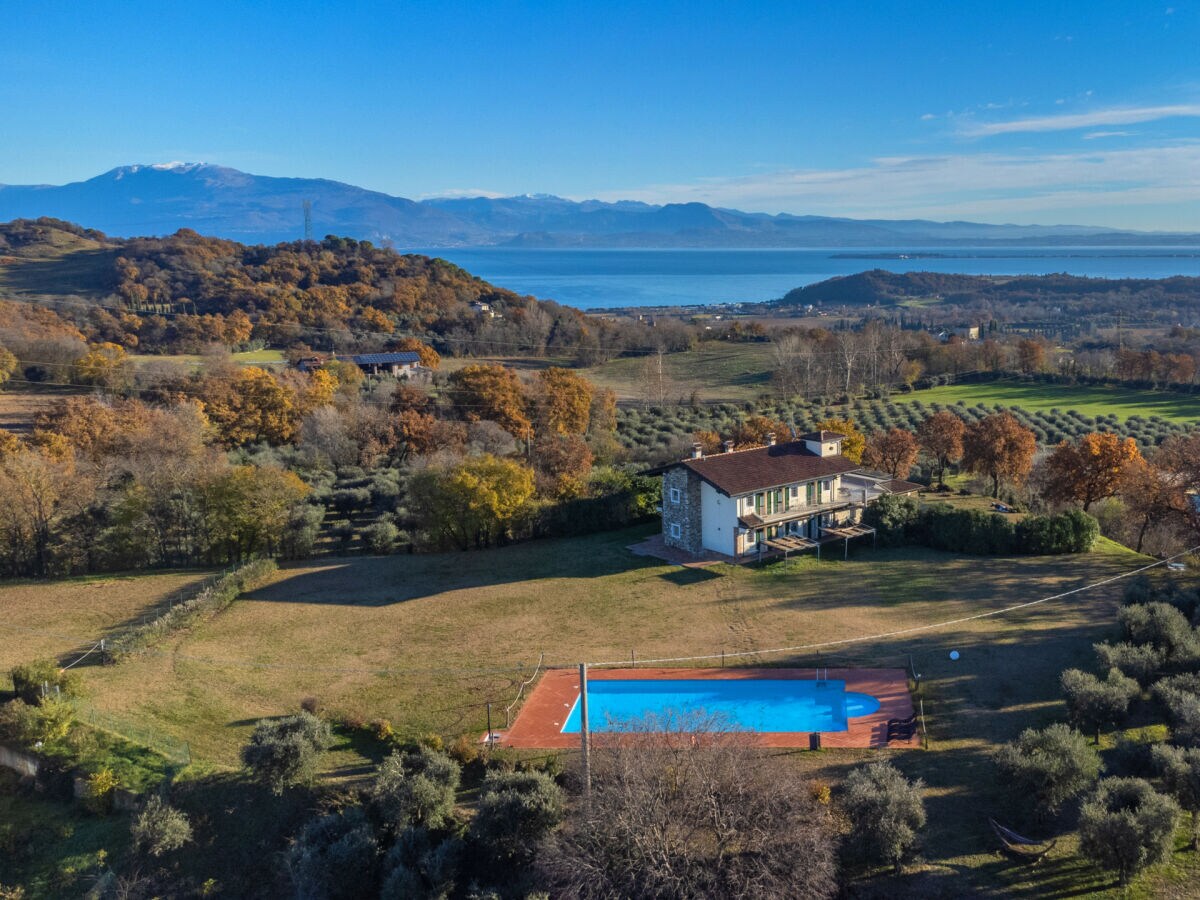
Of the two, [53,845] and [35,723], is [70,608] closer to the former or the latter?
[35,723]

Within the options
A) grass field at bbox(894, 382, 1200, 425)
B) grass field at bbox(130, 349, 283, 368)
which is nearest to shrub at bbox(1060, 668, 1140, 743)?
grass field at bbox(894, 382, 1200, 425)

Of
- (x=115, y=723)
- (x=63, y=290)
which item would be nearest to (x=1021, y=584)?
(x=115, y=723)

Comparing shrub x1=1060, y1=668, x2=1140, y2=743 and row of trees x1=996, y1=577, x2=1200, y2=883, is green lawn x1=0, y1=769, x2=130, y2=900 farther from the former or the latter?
shrub x1=1060, y1=668, x2=1140, y2=743

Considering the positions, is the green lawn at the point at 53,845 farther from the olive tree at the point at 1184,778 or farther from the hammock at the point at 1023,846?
the olive tree at the point at 1184,778

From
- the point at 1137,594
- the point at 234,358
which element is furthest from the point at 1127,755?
the point at 234,358

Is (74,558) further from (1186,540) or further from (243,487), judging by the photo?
(1186,540)
